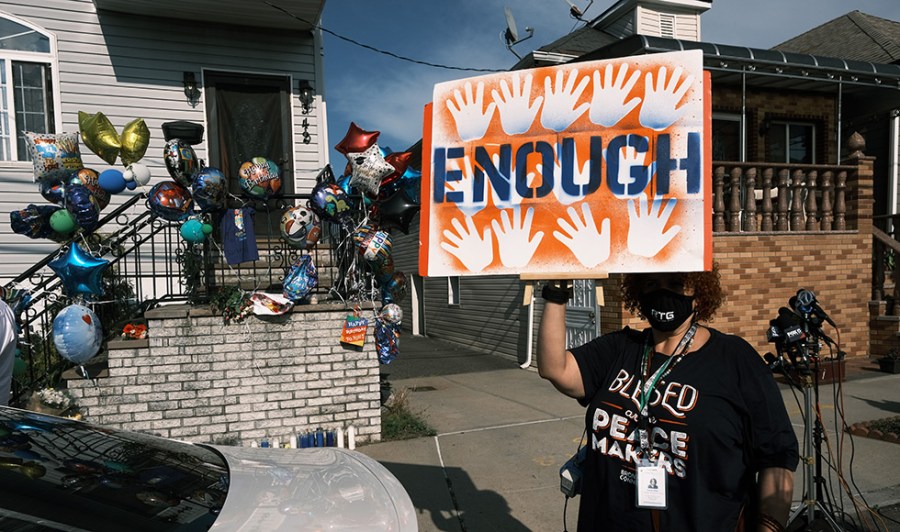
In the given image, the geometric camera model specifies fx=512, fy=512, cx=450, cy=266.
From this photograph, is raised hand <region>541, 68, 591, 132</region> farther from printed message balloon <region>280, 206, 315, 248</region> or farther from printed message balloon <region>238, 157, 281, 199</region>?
printed message balloon <region>238, 157, 281, 199</region>

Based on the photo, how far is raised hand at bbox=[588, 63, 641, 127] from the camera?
1845 millimetres

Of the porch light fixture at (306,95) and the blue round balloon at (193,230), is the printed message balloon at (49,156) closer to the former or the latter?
the blue round balloon at (193,230)

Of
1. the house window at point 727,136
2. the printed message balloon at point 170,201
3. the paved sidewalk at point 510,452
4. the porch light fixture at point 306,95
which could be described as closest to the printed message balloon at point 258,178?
the printed message balloon at point 170,201

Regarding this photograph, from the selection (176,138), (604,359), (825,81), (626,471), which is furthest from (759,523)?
(825,81)

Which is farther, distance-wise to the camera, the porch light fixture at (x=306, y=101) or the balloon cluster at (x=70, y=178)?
the porch light fixture at (x=306, y=101)

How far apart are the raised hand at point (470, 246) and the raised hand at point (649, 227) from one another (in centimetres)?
50

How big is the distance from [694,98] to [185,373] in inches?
181

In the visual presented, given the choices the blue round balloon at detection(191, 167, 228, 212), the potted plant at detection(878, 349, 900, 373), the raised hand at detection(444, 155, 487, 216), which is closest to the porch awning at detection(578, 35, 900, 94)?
the potted plant at detection(878, 349, 900, 373)

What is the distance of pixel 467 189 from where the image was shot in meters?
1.96

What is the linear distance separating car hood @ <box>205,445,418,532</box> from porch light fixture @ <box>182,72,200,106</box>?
6.68 metres

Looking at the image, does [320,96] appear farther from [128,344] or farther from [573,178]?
[573,178]

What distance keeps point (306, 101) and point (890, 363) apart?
907 centimetres

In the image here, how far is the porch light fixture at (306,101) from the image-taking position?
302 inches

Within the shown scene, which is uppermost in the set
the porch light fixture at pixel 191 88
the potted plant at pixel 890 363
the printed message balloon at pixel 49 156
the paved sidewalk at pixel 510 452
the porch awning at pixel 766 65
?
the porch awning at pixel 766 65
